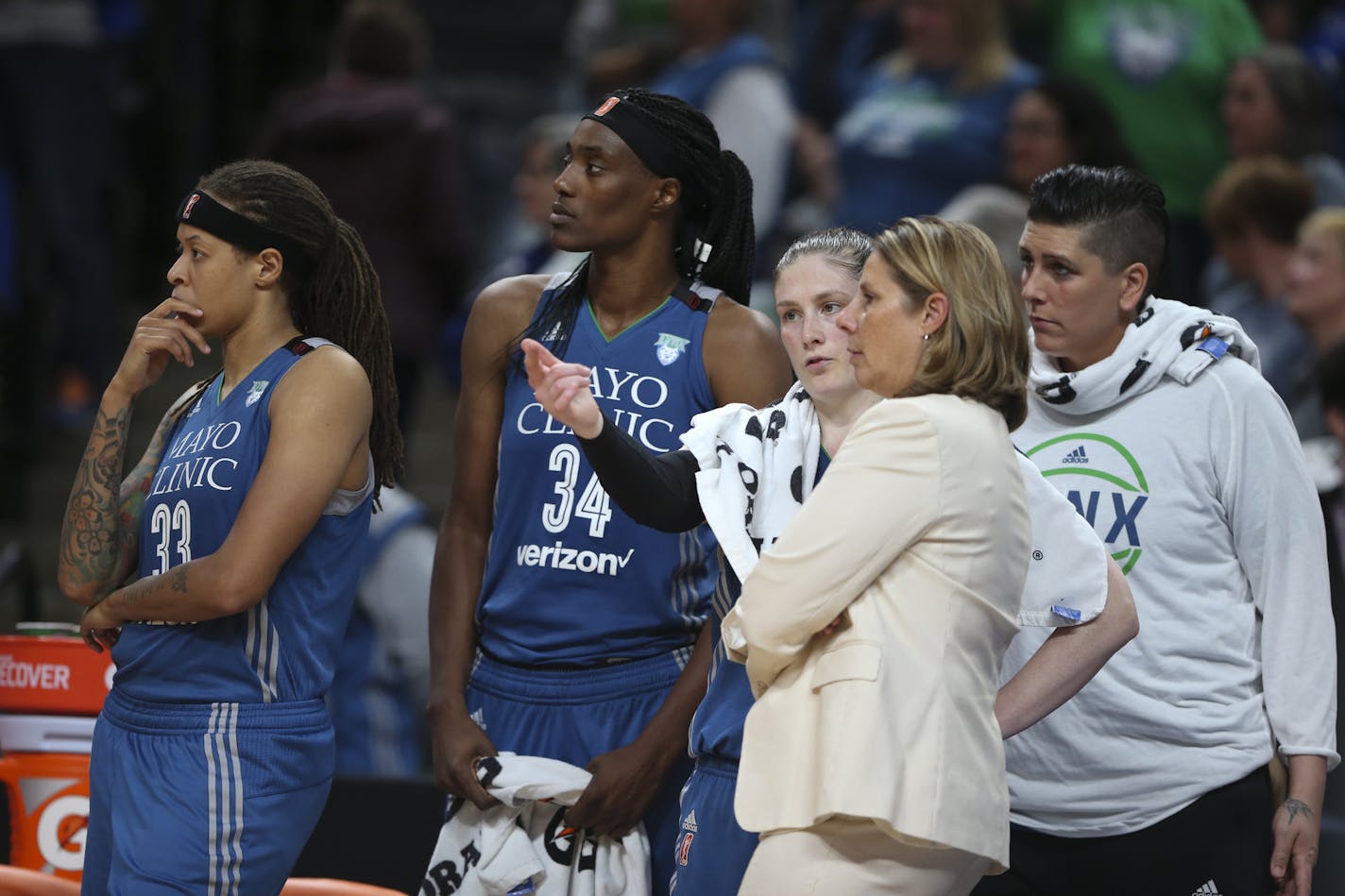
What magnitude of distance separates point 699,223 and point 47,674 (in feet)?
5.42

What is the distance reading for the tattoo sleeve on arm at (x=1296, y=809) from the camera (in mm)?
3510

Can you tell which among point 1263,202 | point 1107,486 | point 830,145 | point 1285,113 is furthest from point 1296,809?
point 830,145

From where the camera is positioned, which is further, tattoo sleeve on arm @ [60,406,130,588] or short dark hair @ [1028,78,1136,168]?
short dark hair @ [1028,78,1136,168]

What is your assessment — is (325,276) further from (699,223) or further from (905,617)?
(905,617)

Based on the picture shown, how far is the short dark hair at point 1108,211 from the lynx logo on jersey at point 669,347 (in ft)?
2.29

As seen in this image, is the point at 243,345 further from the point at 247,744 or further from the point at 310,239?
the point at 247,744

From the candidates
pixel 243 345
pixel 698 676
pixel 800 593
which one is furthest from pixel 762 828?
pixel 243 345

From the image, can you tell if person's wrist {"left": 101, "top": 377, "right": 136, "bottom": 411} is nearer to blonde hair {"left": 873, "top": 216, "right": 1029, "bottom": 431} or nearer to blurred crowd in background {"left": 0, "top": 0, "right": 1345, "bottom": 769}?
blonde hair {"left": 873, "top": 216, "right": 1029, "bottom": 431}

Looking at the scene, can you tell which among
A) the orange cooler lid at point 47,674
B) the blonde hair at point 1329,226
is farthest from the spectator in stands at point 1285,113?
the orange cooler lid at point 47,674

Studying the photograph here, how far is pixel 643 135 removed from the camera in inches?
148

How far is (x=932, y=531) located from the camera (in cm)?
279

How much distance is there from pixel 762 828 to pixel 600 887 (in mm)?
861

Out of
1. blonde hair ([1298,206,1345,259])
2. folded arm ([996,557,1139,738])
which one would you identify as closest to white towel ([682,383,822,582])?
folded arm ([996,557,1139,738])

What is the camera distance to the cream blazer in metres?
2.76
